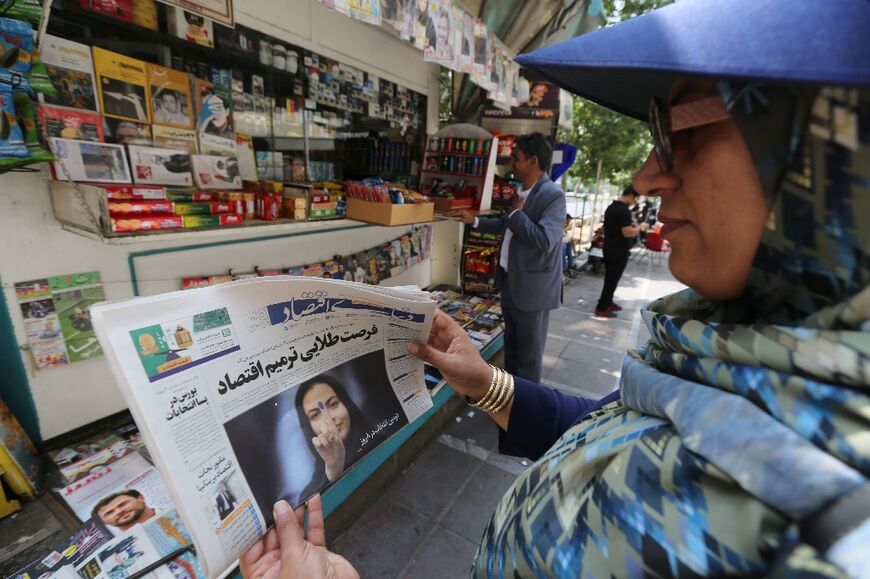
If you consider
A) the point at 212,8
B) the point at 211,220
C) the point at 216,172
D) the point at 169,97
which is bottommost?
the point at 211,220

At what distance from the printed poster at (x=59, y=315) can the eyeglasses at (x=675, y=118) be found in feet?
7.72

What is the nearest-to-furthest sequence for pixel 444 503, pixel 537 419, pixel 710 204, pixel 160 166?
pixel 710 204 < pixel 537 419 < pixel 160 166 < pixel 444 503

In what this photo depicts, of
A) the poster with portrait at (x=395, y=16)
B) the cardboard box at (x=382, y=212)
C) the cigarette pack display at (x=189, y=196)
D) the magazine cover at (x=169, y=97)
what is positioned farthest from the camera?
the cardboard box at (x=382, y=212)

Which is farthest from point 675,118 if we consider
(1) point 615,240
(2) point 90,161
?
(1) point 615,240

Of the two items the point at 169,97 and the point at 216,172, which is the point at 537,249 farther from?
the point at 169,97

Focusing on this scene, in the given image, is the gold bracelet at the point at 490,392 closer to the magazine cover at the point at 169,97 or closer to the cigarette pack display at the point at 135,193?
the cigarette pack display at the point at 135,193

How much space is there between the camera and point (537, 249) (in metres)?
3.09

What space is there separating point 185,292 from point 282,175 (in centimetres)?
233

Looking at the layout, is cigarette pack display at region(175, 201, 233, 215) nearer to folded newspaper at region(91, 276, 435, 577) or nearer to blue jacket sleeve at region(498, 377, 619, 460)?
folded newspaper at region(91, 276, 435, 577)

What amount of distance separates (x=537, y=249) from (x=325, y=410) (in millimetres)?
2463

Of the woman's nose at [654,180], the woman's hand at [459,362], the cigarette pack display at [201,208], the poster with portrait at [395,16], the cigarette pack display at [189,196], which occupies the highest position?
the poster with portrait at [395,16]

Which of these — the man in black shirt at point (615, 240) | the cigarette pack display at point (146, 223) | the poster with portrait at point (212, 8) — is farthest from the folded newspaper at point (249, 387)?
the man in black shirt at point (615, 240)

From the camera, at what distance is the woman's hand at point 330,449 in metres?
0.90

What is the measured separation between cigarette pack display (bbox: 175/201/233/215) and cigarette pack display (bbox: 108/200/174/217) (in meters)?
0.04
